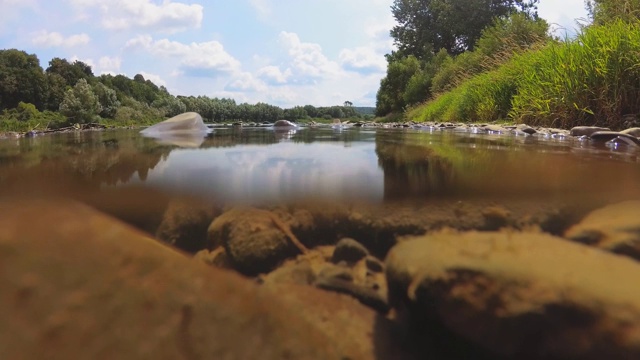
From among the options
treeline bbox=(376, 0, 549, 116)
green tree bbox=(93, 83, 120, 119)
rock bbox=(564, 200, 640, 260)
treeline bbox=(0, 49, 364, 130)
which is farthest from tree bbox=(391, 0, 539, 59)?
rock bbox=(564, 200, 640, 260)

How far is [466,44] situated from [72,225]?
3248 centimetres

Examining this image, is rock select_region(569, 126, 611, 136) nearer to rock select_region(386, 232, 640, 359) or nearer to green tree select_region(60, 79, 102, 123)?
rock select_region(386, 232, 640, 359)

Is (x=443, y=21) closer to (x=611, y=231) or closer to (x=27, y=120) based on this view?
(x=27, y=120)

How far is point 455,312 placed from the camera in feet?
2.79

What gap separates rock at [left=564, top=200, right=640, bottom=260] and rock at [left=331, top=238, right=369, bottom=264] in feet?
1.72

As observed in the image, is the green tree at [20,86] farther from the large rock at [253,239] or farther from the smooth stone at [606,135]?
the large rock at [253,239]

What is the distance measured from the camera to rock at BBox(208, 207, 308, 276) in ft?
3.27

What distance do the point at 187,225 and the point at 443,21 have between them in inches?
1290

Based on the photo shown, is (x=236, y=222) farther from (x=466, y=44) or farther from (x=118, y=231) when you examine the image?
(x=466, y=44)

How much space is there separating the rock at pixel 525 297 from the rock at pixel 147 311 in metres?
0.13

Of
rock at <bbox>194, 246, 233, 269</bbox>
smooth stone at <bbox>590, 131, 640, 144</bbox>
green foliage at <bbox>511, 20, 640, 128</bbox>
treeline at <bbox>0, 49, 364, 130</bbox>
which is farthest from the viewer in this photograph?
treeline at <bbox>0, 49, 364, 130</bbox>

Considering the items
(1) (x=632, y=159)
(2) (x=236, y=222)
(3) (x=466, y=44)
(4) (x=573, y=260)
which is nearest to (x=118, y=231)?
(2) (x=236, y=222)

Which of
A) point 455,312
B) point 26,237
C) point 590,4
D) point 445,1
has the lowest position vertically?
point 455,312

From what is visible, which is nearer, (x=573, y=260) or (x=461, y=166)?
(x=573, y=260)
